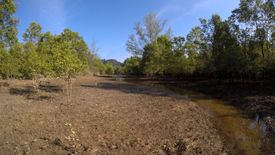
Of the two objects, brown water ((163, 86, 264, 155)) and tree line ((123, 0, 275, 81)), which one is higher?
tree line ((123, 0, 275, 81))

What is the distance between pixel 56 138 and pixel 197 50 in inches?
1701

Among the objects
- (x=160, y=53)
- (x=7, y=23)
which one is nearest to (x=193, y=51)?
(x=160, y=53)

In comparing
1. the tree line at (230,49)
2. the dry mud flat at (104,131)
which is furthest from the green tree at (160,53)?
the dry mud flat at (104,131)

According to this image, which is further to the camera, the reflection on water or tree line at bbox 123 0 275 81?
tree line at bbox 123 0 275 81

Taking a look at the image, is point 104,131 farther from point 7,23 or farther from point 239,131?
point 7,23

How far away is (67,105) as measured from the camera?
19609 mm

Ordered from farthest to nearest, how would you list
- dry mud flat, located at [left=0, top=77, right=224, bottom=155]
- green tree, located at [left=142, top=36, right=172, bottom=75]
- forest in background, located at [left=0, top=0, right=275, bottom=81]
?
green tree, located at [left=142, top=36, right=172, bottom=75]
forest in background, located at [left=0, top=0, right=275, bottom=81]
dry mud flat, located at [left=0, top=77, right=224, bottom=155]

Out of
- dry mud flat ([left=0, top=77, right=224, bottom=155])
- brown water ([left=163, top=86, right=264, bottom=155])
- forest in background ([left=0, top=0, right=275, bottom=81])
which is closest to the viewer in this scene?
dry mud flat ([left=0, top=77, right=224, bottom=155])

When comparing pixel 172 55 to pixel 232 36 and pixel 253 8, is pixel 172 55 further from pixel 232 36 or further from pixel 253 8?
pixel 253 8

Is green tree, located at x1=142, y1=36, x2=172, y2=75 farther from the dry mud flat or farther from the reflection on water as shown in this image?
the dry mud flat

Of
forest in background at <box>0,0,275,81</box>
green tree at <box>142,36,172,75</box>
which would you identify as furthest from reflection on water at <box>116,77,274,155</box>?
green tree at <box>142,36,172,75</box>

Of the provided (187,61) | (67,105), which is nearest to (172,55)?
(187,61)

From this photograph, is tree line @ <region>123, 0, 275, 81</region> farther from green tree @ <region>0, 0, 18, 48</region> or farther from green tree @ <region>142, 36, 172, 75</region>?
green tree @ <region>0, 0, 18, 48</region>

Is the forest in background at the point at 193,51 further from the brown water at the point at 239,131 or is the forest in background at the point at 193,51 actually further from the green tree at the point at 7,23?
the brown water at the point at 239,131
